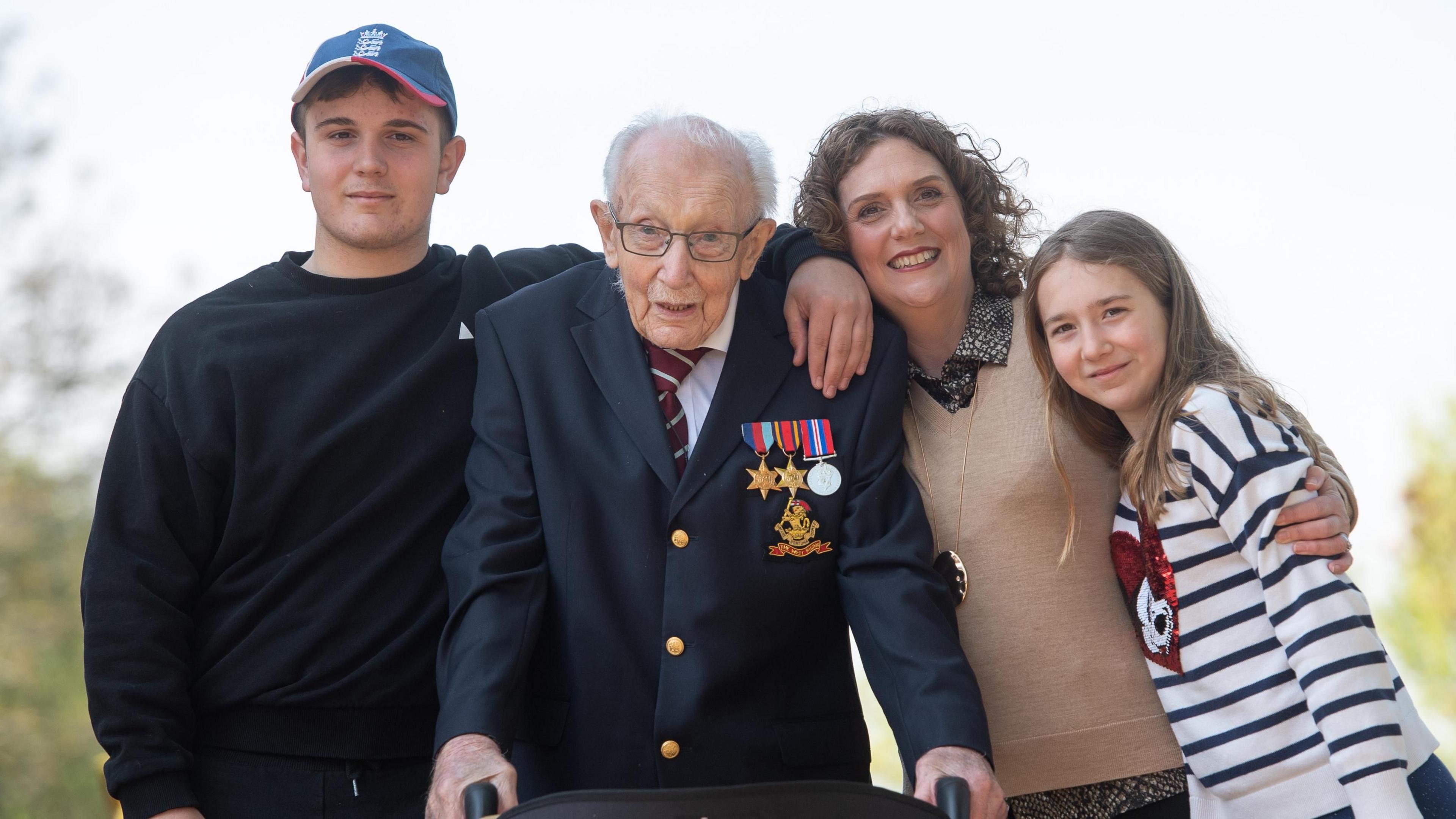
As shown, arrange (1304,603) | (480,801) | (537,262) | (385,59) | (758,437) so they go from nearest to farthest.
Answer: (480,801) < (1304,603) < (758,437) < (385,59) < (537,262)

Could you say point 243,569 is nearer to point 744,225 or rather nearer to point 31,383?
point 744,225

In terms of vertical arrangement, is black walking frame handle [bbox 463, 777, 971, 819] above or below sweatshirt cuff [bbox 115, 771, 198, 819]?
below

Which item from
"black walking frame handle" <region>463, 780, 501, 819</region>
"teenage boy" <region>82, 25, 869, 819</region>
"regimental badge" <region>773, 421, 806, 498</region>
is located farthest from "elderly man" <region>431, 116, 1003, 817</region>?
"black walking frame handle" <region>463, 780, 501, 819</region>

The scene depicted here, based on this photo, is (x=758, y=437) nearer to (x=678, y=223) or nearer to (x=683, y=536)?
(x=683, y=536)

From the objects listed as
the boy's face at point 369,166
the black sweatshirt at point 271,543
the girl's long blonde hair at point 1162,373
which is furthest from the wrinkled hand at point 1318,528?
the boy's face at point 369,166

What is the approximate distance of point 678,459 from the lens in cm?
233

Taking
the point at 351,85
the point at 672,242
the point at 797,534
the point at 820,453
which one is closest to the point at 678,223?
the point at 672,242

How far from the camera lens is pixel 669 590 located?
7.28 feet

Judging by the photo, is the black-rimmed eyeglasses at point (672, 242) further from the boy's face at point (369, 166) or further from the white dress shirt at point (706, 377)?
the boy's face at point (369, 166)

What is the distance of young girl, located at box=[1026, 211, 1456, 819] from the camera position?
201 cm

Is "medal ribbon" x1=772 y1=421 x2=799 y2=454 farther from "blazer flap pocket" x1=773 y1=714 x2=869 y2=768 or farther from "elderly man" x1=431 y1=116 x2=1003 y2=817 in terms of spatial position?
"blazer flap pocket" x1=773 y1=714 x2=869 y2=768

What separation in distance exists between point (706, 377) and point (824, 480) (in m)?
0.33

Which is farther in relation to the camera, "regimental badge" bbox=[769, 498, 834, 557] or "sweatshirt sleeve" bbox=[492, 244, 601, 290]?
"sweatshirt sleeve" bbox=[492, 244, 601, 290]

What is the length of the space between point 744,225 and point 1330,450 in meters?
1.26
